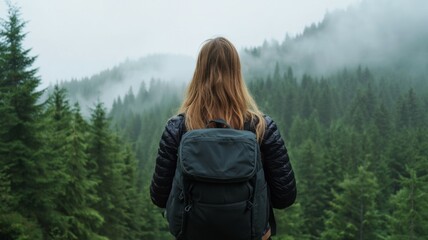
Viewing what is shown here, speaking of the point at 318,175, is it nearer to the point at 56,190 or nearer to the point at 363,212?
the point at 363,212

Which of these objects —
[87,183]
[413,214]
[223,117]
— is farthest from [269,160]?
[413,214]

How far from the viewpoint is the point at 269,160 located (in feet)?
9.99

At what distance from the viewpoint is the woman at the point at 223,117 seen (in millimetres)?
3037

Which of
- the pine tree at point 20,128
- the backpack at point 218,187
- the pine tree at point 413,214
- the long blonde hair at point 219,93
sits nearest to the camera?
the backpack at point 218,187

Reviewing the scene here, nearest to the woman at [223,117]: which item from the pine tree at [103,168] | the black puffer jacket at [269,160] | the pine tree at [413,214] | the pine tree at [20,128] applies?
the black puffer jacket at [269,160]

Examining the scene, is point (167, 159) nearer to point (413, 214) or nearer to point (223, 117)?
point (223, 117)

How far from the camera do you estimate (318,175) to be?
1473 inches

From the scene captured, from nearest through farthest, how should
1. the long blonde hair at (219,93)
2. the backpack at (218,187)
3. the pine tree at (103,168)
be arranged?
the backpack at (218,187) → the long blonde hair at (219,93) → the pine tree at (103,168)

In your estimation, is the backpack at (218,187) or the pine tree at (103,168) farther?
the pine tree at (103,168)

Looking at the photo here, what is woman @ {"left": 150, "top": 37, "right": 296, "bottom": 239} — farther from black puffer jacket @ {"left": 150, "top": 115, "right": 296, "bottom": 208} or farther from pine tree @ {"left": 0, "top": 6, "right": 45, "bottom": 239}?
pine tree @ {"left": 0, "top": 6, "right": 45, "bottom": 239}

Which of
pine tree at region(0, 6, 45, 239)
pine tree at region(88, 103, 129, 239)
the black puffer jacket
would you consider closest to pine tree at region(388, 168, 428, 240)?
pine tree at region(88, 103, 129, 239)

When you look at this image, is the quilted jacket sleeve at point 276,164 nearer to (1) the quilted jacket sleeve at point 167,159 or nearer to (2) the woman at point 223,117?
(2) the woman at point 223,117

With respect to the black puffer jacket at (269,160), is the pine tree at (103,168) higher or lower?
lower

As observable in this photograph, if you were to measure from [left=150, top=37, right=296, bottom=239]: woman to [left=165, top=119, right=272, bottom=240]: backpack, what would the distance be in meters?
0.21
